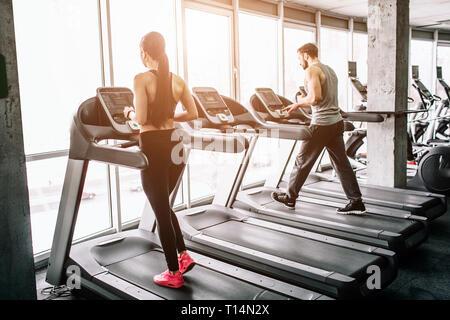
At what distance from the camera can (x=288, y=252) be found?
3.16m

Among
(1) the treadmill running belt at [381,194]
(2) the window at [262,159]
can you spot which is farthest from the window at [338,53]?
(1) the treadmill running belt at [381,194]

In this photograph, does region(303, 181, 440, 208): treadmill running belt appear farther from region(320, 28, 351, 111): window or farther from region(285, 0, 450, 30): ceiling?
region(320, 28, 351, 111): window

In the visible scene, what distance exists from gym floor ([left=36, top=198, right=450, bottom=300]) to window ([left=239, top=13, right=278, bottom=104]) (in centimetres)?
311

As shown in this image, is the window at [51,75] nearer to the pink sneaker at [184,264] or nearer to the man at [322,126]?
the pink sneaker at [184,264]

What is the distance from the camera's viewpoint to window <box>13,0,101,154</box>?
3477 mm

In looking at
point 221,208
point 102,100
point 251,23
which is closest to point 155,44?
point 102,100

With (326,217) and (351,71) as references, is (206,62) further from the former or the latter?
(326,217)

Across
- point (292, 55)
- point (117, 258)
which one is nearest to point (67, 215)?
point (117, 258)

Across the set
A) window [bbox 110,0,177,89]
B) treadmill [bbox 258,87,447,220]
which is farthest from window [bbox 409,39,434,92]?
window [bbox 110,0,177,89]

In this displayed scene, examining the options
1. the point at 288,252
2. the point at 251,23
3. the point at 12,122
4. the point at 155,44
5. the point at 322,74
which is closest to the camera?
the point at 12,122

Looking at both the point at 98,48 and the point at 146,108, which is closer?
the point at 146,108

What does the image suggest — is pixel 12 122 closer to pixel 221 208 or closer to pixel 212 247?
pixel 212 247

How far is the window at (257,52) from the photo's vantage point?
5854 mm

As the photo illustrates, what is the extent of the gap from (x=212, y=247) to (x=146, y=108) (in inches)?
58.9
